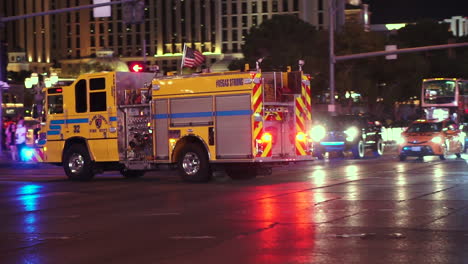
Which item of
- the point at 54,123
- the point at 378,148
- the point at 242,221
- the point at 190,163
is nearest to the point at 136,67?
the point at 54,123

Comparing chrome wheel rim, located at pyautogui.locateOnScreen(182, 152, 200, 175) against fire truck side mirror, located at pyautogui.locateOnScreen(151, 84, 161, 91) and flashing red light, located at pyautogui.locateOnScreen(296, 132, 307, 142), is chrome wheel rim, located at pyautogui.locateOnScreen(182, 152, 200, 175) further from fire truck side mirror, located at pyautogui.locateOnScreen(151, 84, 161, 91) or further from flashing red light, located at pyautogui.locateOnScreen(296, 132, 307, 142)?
flashing red light, located at pyautogui.locateOnScreen(296, 132, 307, 142)

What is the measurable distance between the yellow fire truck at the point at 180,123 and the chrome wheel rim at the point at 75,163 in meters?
0.03

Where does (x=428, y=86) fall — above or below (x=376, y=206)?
above

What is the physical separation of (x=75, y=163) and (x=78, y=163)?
4.2 inches

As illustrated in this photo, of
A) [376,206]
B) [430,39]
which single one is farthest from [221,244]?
[430,39]

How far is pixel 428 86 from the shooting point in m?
53.3

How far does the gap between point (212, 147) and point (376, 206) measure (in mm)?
7049

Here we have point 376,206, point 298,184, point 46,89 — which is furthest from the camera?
point 46,89

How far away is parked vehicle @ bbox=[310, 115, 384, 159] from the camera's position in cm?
3388

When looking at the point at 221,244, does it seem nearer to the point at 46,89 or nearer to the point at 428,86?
the point at 46,89

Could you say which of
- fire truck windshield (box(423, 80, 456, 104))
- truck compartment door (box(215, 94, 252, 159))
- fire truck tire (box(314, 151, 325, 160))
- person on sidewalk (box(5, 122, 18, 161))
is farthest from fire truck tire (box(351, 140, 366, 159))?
fire truck windshield (box(423, 80, 456, 104))

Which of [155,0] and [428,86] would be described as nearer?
[428,86]

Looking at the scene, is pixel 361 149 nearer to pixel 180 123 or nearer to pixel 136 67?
pixel 136 67

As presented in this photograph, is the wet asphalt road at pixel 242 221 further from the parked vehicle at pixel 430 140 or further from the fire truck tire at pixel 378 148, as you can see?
the fire truck tire at pixel 378 148
